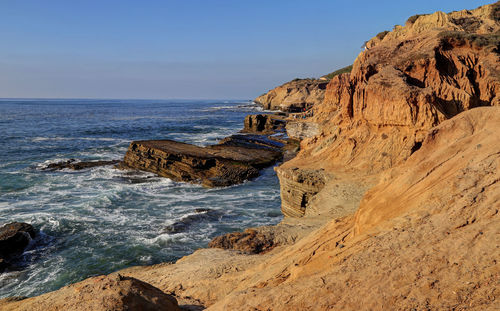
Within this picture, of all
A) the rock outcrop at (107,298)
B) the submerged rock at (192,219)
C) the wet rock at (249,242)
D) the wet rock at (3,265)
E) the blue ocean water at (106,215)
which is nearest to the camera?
the rock outcrop at (107,298)

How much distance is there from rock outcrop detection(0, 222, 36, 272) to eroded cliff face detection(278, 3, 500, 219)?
1120 cm

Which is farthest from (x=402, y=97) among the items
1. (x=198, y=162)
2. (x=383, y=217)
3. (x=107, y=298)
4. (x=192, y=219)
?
(x=198, y=162)

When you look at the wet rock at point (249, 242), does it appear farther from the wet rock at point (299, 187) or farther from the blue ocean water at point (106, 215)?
the blue ocean water at point (106, 215)

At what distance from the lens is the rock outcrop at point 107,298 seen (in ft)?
17.0

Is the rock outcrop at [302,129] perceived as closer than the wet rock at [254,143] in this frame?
Yes

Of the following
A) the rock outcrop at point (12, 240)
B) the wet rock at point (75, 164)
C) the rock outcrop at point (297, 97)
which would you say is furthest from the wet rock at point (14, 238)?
the rock outcrop at point (297, 97)

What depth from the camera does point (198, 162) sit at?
2608 centimetres

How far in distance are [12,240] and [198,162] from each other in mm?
13691

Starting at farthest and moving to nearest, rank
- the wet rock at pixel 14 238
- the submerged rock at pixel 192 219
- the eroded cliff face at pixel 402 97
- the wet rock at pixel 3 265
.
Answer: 1. the submerged rock at pixel 192 219
2. the wet rock at pixel 14 238
3. the wet rock at pixel 3 265
4. the eroded cliff face at pixel 402 97

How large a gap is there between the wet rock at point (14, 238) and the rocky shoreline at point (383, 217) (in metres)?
7.54

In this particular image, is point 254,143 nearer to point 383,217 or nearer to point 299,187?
point 299,187

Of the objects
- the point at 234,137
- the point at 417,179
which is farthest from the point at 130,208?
the point at 234,137

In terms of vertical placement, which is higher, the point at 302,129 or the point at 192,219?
the point at 302,129

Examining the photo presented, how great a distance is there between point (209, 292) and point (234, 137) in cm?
3189
